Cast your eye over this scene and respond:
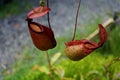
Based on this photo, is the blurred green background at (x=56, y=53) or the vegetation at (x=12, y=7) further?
the vegetation at (x=12, y=7)

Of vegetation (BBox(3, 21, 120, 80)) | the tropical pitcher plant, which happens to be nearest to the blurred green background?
vegetation (BBox(3, 21, 120, 80))

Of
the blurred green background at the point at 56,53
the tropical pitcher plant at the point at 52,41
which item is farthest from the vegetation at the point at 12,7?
the tropical pitcher plant at the point at 52,41

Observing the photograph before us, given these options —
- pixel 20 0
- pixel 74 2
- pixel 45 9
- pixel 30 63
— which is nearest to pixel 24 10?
pixel 20 0

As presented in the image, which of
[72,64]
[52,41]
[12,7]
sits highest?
[52,41]

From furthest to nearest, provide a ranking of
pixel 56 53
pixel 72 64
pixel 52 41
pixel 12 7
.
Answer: pixel 12 7, pixel 56 53, pixel 72 64, pixel 52 41

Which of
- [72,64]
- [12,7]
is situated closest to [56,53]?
[72,64]

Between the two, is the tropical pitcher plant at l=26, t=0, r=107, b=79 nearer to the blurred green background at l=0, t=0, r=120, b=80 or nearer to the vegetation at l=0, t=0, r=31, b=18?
the blurred green background at l=0, t=0, r=120, b=80

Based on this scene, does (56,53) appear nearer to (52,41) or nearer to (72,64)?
(72,64)

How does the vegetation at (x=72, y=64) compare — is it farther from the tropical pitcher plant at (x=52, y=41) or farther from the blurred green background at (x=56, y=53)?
the tropical pitcher plant at (x=52, y=41)

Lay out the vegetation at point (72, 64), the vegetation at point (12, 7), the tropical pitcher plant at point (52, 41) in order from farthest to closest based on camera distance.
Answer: the vegetation at point (12, 7), the vegetation at point (72, 64), the tropical pitcher plant at point (52, 41)
